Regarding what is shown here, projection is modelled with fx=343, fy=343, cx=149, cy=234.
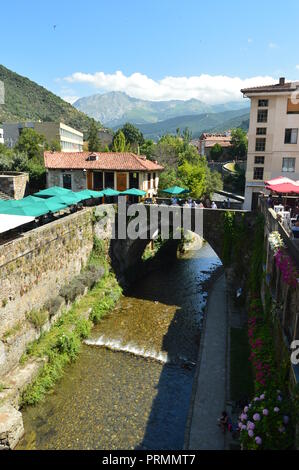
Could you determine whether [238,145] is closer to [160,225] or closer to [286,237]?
[160,225]

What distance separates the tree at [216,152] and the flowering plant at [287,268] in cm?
8530

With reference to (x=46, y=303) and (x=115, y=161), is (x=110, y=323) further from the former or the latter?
(x=115, y=161)

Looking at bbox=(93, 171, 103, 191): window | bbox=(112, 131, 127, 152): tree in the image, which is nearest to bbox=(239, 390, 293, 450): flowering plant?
bbox=(93, 171, 103, 191): window

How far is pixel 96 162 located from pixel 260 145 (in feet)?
58.2

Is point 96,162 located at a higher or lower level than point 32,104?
lower

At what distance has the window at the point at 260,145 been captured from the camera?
3672cm

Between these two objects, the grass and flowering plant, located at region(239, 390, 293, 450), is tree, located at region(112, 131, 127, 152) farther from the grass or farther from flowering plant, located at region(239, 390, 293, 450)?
flowering plant, located at region(239, 390, 293, 450)

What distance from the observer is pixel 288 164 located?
35.7m

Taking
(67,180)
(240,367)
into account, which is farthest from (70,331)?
(67,180)

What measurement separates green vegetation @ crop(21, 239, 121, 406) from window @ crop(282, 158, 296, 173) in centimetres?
2117

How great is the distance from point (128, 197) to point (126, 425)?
77.7 feet

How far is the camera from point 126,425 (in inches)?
580

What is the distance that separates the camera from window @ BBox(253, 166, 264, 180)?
122 feet

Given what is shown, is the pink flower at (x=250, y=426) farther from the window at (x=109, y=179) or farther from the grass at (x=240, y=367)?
the window at (x=109, y=179)
